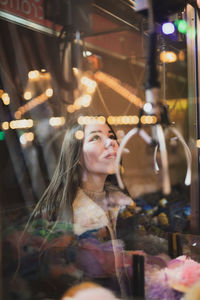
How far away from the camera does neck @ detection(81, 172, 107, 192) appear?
67.5 inches

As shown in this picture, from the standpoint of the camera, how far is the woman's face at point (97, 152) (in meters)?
1.71

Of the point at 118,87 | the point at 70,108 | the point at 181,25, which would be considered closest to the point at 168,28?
the point at 181,25

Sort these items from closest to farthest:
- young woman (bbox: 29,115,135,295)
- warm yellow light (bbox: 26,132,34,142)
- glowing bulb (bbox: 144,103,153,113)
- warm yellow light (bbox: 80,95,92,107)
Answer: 1. glowing bulb (bbox: 144,103,153,113)
2. young woman (bbox: 29,115,135,295)
3. warm yellow light (bbox: 26,132,34,142)
4. warm yellow light (bbox: 80,95,92,107)

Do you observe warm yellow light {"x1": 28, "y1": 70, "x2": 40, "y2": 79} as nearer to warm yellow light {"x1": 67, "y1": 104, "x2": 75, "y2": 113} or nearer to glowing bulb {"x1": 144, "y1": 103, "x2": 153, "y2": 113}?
warm yellow light {"x1": 67, "y1": 104, "x2": 75, "y2": 113}

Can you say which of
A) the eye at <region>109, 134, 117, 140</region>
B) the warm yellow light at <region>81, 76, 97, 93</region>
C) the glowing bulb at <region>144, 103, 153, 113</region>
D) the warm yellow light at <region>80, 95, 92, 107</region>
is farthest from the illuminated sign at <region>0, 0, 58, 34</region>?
the glowing bulb at <region>144, 103, 153, 113</region>

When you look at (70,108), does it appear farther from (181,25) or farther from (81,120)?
(181,25)

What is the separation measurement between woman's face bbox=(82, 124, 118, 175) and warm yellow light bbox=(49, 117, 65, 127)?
0.99ft

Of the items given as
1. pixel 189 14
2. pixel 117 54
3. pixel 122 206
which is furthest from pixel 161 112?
pixel 117 54

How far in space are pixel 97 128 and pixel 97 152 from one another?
0.43 feet

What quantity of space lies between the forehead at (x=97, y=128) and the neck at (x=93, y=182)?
0.71 feet

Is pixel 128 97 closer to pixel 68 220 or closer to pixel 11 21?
pixel 11 21

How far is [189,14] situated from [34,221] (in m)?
1.64

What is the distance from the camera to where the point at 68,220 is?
1.63 meters

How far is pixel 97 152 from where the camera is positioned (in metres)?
1.71
